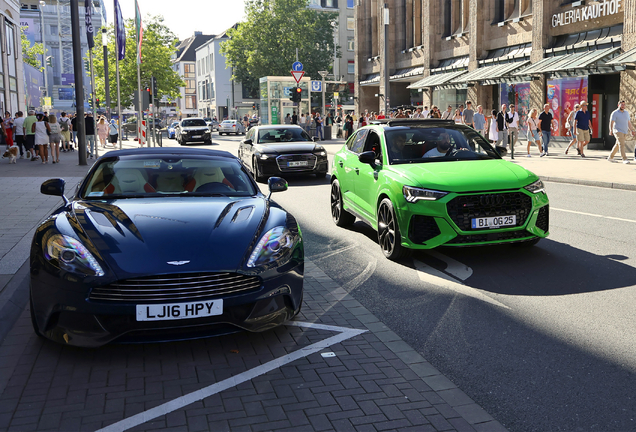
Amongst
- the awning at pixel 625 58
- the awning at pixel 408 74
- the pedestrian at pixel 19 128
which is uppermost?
the awning at pixel 408 74

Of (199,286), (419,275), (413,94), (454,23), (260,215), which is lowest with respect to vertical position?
(419,275)

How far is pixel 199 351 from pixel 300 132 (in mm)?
14366

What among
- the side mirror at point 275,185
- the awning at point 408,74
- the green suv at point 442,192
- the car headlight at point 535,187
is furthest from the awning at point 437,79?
the side mirror at point 275,185

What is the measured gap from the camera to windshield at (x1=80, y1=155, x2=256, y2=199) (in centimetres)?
574

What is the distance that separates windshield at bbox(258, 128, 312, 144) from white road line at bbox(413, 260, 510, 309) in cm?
1112

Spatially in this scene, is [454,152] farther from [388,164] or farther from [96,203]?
[96,203]

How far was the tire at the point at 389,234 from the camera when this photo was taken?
732cm

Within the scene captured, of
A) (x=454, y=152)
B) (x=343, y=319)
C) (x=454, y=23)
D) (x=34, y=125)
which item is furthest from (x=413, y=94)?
(x=343, y=319)

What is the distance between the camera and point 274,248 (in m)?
4.70

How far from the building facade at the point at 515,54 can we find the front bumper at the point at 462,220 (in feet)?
56.7

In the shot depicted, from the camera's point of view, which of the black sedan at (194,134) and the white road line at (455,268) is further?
the black sedan at (194,134)

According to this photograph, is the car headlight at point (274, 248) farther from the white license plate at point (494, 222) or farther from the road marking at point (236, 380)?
the white license plate at point (494, 222)

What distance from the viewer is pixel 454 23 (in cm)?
3847

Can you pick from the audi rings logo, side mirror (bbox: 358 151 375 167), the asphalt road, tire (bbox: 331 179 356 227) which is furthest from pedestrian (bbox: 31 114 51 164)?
the audi rings logo
